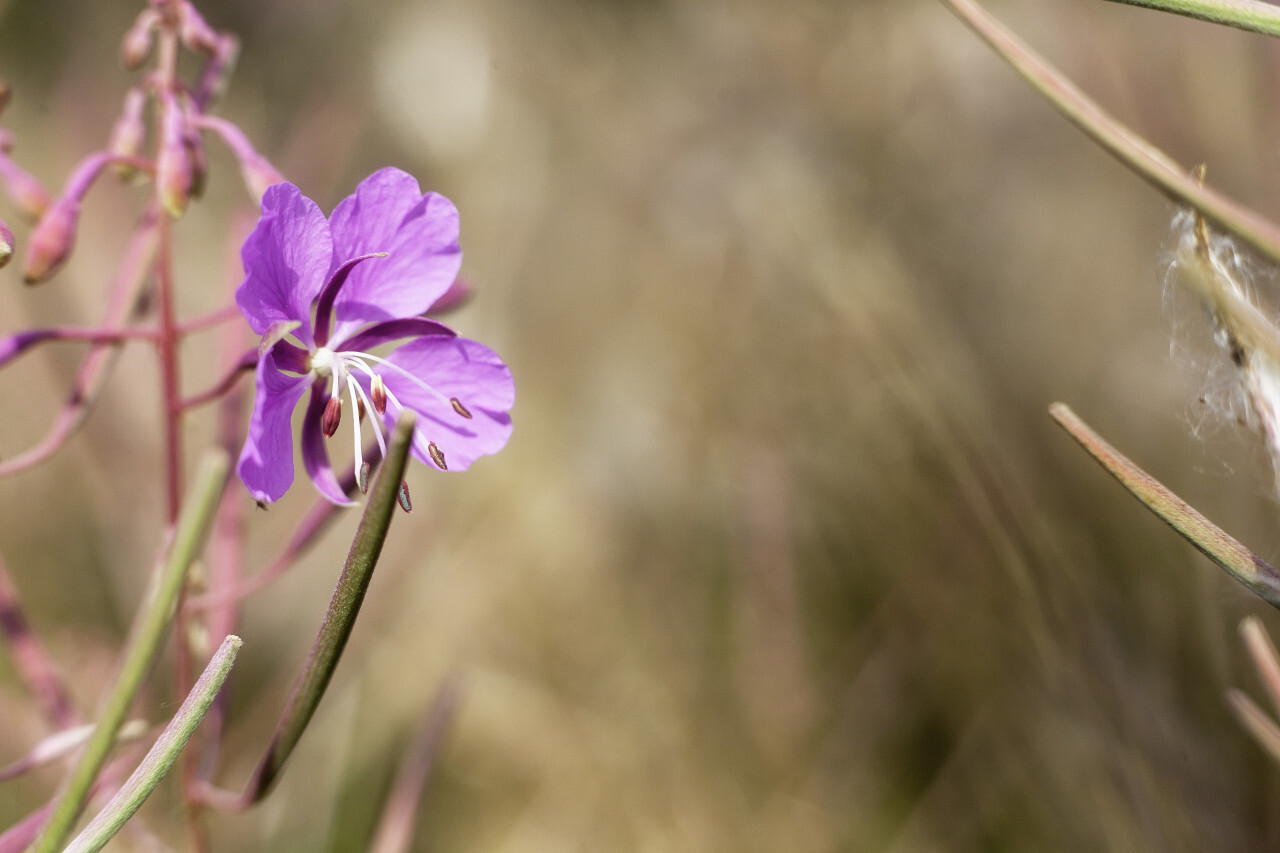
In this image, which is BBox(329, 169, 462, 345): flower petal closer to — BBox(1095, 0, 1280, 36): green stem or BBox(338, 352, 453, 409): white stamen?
BBox(338, 352, 453, 409): white stamen

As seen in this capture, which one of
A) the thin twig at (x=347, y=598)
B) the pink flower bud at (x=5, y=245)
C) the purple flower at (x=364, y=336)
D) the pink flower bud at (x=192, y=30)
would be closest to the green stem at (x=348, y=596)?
the thin twig at (x=347, y=598)

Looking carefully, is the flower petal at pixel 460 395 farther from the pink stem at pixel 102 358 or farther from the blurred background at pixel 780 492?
the blurred background at pixel 780 492

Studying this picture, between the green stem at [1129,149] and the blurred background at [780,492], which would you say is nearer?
the green stem at [1129,149]

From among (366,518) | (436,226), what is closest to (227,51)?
(436,226)

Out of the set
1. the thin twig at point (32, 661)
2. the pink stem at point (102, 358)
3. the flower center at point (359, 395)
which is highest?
the flower center at point (359, 395)

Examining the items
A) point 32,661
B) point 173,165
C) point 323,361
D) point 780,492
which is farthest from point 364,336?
point 780,492

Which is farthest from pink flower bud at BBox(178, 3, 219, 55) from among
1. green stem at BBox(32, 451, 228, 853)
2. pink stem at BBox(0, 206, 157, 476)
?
green stem at BBox(32, 451, 228, 853)

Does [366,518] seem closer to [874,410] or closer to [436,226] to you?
[436,226]

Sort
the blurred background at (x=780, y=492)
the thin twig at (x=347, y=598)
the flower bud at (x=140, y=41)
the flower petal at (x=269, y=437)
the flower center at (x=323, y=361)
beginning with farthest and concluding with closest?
the blurred background at (x=780, y=492) < the flower bud at (x=140, y=41) < the flower center at (x=323, y=361) < the flower petal at (x=269, y=437) < the thin twig at (x=347, y=598)
